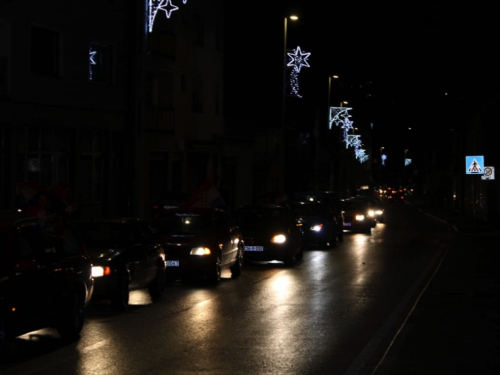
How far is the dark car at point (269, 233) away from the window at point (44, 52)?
852cm

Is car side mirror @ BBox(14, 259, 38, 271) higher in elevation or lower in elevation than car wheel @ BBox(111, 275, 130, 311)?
higher

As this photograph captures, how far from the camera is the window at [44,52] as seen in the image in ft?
95.8

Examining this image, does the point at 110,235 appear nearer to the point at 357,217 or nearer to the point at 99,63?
the point at 99,63

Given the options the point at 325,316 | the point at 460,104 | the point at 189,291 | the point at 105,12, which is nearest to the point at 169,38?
the point at 105,12

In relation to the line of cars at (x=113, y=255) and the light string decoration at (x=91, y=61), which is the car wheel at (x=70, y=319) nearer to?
the line of cars at (x=113, y=255)

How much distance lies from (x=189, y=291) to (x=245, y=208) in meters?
7.54

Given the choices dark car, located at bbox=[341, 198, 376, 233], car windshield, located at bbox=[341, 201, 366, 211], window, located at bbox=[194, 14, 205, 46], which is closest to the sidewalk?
dark car, located at bbox=[341, 198, 376, 233]

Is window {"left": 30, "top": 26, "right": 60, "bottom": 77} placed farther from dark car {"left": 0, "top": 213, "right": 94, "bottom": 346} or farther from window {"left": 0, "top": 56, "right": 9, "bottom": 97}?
dark car {"left": 0, "top": 213, "right": 94, "bottom": 346}

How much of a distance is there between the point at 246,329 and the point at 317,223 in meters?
18.5

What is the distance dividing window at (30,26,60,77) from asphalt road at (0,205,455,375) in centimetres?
1102

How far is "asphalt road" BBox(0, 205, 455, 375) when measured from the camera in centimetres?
1014

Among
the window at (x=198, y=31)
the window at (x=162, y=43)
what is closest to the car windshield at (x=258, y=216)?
the window at (x=162, y=43)

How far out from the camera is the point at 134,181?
79.0ft

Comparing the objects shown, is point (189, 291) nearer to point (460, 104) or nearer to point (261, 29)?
point (261, 29)
